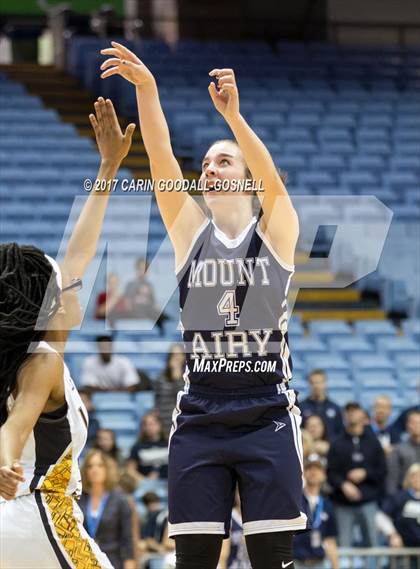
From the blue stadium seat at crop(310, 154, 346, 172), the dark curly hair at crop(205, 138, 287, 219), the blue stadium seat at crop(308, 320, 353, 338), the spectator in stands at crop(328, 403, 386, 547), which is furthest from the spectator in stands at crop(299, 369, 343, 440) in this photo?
the blue stadium seat at crop(310, 154, 346, 172)

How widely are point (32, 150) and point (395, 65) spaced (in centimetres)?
691

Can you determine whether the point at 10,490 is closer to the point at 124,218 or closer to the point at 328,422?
the point at 328,422

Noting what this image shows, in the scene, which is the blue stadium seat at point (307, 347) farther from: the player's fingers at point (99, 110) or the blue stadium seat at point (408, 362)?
the player's fingers at point (99, 110)

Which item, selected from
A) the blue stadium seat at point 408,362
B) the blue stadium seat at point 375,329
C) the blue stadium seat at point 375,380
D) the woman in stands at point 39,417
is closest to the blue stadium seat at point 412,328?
the blue stadium seat at point 375,329

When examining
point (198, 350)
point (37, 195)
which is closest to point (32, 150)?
point (37, 195)

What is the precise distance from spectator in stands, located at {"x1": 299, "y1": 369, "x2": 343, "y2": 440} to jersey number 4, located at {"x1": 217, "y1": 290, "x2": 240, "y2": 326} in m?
5.56

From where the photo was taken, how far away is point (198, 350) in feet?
15.2

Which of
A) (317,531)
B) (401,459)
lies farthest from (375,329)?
(317,531)

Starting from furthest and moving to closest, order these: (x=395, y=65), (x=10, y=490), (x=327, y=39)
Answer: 1. (x=327, y=39)
2. (x=395, y=65)
3. (x=10, y=490)

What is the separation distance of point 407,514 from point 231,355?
524 cm

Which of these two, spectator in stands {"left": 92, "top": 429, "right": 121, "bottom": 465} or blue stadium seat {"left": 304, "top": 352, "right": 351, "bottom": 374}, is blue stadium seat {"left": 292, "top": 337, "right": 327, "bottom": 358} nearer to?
blue stadium seat {"left": 304, "top": 352, "right": 351, "bottom": 374}

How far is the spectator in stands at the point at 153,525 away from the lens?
8867 mm

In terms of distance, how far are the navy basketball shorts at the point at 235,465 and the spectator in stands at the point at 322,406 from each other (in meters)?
5.57

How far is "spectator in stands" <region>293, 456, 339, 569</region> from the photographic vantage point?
881cm
